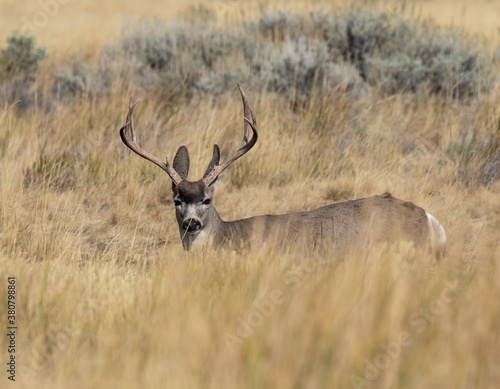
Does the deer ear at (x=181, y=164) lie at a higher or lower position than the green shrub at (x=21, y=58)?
higher

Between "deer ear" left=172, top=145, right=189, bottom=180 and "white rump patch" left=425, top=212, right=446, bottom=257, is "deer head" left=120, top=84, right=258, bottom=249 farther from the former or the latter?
"white rump patch" left=425, top=212, right=446, bottom=257

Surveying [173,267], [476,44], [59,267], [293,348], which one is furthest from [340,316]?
[476,44]

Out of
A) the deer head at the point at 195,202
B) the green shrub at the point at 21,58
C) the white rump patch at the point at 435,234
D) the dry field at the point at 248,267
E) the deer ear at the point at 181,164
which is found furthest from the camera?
the green shrub at the point at 21,58

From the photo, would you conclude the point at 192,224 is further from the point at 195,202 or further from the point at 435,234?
the point at 435,234

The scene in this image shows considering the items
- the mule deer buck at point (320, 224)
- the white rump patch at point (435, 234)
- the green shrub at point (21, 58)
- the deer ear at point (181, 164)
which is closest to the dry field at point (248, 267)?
the white rump patch at point (435, 234)

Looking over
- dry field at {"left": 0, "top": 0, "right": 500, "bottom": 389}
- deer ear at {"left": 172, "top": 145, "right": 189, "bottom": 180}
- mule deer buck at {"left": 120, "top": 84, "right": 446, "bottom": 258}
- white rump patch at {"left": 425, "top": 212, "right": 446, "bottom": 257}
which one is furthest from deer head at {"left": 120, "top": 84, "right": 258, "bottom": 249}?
white rump patch at {"left": 425, "top": 212, "right": 446, "bottom": 257}

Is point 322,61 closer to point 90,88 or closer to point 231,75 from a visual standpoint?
point 231,75

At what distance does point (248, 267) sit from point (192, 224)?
152 centimetres

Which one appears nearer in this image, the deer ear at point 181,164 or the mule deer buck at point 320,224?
→ the mule deer buck at point 320,224

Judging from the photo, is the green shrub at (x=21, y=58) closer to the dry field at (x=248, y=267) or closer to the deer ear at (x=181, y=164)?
the dry field at (x=248, y=267)

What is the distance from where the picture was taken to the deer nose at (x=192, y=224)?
5.37 meters

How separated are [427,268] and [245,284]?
1.00 m

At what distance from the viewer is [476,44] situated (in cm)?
1100

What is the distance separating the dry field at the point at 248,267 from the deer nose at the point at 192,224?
409 mm
